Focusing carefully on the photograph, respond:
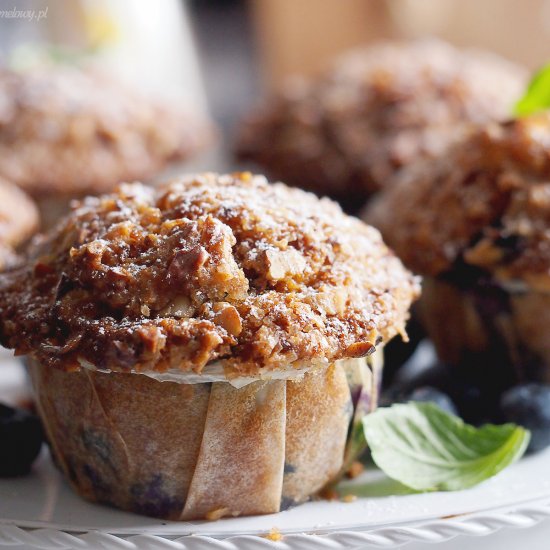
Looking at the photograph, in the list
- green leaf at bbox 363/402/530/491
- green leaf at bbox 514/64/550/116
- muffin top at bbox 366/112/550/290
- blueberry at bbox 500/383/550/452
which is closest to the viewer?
green leaf at bbox 363/402/530/491

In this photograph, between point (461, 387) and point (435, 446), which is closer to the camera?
point (435, 446)

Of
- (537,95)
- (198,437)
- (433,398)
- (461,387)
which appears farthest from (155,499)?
(537,95)

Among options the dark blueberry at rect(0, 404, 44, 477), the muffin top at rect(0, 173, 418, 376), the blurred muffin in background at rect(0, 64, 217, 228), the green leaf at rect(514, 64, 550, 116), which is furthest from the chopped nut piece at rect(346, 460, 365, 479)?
the blurred muffin in background at rect(0, 64, 217, 228)

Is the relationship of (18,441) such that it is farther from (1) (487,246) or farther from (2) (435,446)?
(1) (487,246)

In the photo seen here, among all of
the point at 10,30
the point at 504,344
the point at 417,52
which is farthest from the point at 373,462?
the point at 10,30

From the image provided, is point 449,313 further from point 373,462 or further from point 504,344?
point 373,462

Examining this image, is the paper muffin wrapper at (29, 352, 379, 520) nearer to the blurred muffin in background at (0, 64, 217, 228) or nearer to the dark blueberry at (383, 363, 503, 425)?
the dark blueberry at (383, 363, 503, 425)

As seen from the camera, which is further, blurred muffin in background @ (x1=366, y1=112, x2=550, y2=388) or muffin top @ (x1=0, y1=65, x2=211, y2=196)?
muffin top @ (x1=0, y1=65, x2=211, y2=196)
